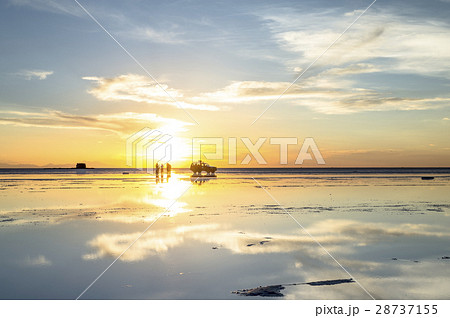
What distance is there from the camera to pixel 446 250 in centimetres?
1128

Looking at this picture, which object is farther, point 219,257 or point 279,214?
point 279,214

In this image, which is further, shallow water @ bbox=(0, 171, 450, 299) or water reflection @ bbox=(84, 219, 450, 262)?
water reflection @ bbox=(84, 219, 450, 262)

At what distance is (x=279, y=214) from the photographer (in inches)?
705

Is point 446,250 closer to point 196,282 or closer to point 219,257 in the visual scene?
point 219,257

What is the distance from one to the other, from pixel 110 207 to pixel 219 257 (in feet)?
40.2

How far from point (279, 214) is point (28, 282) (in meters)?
11.7

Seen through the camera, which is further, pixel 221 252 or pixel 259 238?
pixel 259 238

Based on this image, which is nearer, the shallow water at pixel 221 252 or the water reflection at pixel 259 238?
the shallow water at pixel 221 252

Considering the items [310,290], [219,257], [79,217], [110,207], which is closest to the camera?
[310,290]

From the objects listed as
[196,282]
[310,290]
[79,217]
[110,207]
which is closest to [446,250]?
[310,290]

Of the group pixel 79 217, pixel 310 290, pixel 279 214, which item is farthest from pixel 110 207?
pixel 310 290

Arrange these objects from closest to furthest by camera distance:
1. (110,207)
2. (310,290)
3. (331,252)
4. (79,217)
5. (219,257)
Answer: (310,290) → (219,257) → (331,252) → (79,217) → (110,207)
